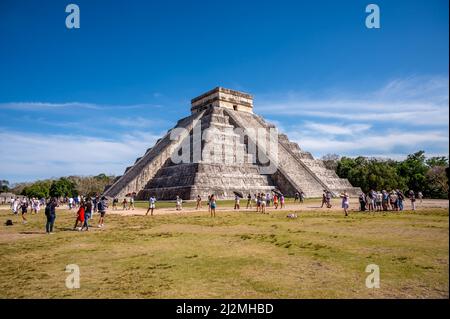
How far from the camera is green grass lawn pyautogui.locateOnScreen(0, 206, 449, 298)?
531 cm

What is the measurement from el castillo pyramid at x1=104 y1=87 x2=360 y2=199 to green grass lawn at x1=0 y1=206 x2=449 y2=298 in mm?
18020

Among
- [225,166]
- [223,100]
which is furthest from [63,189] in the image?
[225,166]

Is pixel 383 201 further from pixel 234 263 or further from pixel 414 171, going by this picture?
pixel 414 171

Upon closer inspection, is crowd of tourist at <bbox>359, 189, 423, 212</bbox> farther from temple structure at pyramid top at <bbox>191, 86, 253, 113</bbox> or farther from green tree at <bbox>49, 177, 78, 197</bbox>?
green tree at <bbox>49, 177, 78, 197</bbox>

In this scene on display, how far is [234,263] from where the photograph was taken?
7258 millimetres

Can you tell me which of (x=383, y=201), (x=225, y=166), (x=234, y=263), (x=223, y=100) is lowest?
(x=234, y=263)

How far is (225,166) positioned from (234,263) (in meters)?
25.5

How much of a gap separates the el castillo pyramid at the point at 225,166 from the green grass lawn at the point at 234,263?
1802 cm

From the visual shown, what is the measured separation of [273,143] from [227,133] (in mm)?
6313

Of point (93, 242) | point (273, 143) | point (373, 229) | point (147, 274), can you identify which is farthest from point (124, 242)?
point (273, 143)

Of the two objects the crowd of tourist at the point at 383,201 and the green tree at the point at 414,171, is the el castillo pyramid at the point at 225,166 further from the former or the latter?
the green tree at the point at 414,171

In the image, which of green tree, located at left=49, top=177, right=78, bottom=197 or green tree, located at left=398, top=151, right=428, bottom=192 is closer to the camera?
green tree, located at left=398, top=151, right=428, bottom=192

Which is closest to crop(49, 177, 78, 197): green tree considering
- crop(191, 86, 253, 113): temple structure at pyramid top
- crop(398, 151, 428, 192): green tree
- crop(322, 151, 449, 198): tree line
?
crop(191, 86, 253, 113): temple structure at pyramid top
